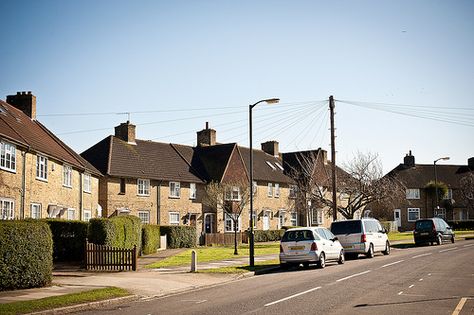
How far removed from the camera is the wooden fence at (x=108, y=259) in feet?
76.2

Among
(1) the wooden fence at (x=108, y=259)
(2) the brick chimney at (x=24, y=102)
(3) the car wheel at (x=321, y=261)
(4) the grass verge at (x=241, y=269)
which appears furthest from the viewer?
(2) the brick chimney at (x=24, y=102)

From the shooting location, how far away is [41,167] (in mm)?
31641

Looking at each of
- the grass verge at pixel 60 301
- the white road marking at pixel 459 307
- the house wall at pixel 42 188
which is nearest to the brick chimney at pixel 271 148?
the house wall at pixel 42 188

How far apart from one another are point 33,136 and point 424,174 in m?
64.8

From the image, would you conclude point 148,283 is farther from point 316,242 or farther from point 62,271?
point 316,242

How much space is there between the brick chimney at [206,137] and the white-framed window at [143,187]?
1216cm

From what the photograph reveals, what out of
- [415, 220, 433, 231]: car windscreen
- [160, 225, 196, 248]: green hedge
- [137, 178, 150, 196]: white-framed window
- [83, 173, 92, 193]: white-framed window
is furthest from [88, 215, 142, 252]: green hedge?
[415, 220, 433, 231]: car windscreen

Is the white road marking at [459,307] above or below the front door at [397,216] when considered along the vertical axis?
below

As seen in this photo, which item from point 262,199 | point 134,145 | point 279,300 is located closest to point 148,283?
point 279,300

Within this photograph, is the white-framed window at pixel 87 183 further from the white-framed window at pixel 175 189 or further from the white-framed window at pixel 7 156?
the white-framed window at pixel 7 156

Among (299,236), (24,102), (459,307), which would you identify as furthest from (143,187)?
(459,307)

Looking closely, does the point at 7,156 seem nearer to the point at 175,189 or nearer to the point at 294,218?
the point at 175,189

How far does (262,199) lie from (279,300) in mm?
42880

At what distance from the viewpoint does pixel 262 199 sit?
56719mm
